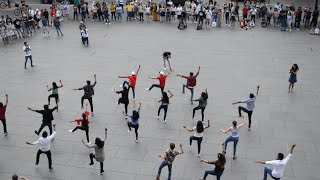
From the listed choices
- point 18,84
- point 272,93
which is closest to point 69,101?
point 18,84

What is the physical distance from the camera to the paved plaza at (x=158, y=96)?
535 inches

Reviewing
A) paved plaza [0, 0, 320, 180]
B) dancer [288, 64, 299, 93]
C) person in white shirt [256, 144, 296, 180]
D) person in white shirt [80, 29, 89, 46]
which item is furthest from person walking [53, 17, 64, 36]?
person in white shirt [256, 144, 296, 180]

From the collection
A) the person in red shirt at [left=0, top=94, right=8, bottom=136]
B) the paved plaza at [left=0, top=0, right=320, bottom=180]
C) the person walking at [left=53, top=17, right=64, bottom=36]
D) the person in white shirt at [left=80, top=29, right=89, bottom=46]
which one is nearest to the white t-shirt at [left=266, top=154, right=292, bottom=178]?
the paved plaza at [left=0, top=0, right=320, bottom=180]

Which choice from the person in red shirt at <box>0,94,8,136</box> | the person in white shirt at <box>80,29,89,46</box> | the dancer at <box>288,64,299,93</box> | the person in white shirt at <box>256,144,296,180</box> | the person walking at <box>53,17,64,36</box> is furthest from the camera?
the person walking at <box>53,17,64,36</box>

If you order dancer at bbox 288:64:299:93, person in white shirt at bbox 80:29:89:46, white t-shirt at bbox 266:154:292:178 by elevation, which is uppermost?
person in white shirt at bbox 80:29:89:46

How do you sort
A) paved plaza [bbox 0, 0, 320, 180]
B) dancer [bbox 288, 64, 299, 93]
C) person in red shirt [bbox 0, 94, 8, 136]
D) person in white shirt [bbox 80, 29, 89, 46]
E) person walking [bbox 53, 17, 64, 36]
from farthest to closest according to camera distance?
person walking [bbox 53, 17, 64, 36] → person in white shirt [bbox 80, 29, 89, 46] → dancer [bbox 288, 64, 299, 93] → person in red shirt [bbox 0, 94, 8, 136] → paved plaza [bbox 0, 0, 320, 180]

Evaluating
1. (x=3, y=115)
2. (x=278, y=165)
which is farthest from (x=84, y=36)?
(x=278, y=165)

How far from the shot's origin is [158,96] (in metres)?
18.6

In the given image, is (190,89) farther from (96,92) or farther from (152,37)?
(152,37)

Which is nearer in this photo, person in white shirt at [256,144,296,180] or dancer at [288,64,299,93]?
person in white shirt at [256,144,296,180]

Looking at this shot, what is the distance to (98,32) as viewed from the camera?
28.4m

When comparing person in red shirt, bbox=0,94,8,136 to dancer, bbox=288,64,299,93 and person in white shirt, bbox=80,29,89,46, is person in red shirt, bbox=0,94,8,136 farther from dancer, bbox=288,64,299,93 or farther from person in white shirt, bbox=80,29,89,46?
dancer, bbox=288,64,299,93

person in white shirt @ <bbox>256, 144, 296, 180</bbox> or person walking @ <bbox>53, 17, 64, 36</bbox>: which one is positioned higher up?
person walking @ <bbox>53, 17, 64, 36</bbox>

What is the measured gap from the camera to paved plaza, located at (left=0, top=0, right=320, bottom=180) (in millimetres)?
13594
